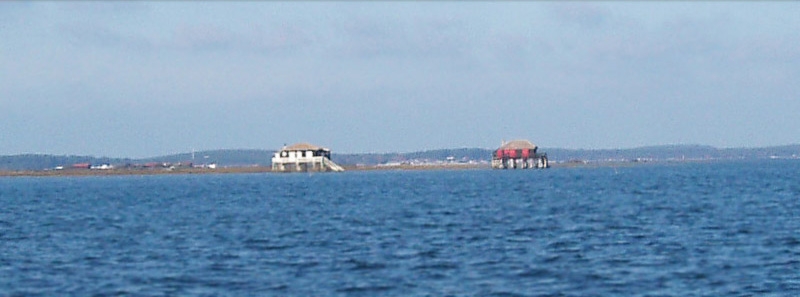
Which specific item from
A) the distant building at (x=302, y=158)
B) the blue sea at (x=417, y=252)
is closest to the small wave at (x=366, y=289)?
the blue sea at (x=417, y=252)

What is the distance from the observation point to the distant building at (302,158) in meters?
185

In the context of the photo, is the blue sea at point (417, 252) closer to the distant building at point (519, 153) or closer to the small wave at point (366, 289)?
the small wave at point (366, 289)

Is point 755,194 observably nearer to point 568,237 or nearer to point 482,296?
point 568,237

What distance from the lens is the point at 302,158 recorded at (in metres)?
185

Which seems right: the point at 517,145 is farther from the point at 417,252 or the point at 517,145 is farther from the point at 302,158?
the point at 417,252

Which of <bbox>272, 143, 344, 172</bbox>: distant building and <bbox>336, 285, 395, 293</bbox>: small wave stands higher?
<bbox>272, 143, 344, 172</bbox>: distant building

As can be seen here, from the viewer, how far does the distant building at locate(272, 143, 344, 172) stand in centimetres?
18488

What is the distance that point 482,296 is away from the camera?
23.9 m

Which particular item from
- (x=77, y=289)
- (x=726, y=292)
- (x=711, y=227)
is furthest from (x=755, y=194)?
(x=77, y=289)

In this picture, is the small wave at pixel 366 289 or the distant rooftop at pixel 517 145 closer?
the small wave at pixel 366 289

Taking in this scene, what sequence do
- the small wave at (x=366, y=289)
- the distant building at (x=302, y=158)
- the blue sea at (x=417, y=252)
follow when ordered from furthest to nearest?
the distant building at (x=302, y=158)
the blue sea at (x=417, y=252)
the small wave at (x=366, y=289)

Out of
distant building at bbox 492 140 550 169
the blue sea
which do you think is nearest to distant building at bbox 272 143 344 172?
distant building at bbox 492 140 550 169

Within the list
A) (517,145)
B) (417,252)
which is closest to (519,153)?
(517,145)

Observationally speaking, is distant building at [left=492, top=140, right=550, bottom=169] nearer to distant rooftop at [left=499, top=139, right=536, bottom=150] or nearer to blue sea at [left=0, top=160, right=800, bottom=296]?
→ distant rooftop at [left=499, top=139, right=536, bottom=150]
